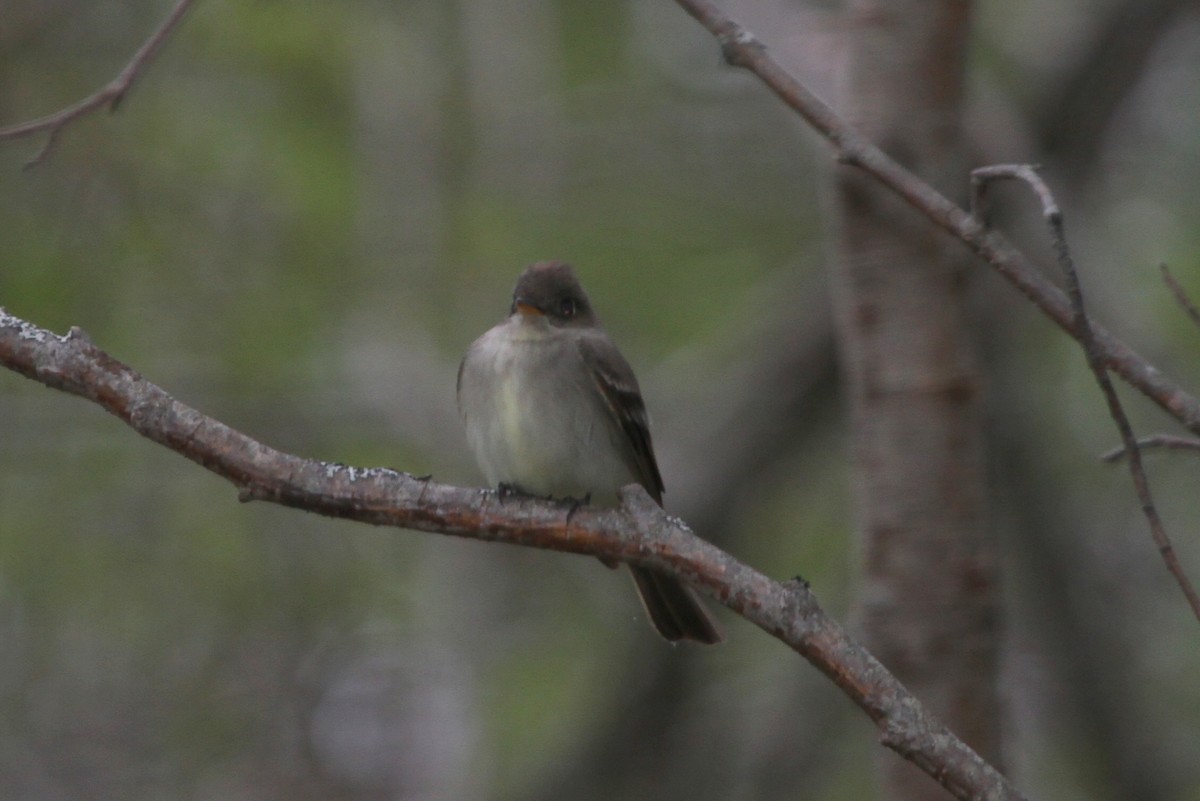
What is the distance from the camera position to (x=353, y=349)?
7.05m

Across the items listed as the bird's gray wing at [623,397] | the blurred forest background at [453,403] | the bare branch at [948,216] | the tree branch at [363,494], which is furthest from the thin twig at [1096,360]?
the blurred forest background at [453,403]

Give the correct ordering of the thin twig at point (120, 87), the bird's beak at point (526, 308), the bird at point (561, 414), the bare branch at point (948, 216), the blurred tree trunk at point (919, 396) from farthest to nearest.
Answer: the bird's beak at point (526, 308) → the bird at point (561, 414) → the blurred tree trunk at point (919, 396) → the thin twig at point (120, 87) → the bare branch at point (948, 216)

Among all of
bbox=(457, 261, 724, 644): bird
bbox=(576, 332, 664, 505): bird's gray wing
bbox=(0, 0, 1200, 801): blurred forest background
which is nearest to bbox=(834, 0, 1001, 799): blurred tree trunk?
bbox=(457, 261, 724, 644): bird

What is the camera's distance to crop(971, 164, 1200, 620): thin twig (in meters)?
2.38

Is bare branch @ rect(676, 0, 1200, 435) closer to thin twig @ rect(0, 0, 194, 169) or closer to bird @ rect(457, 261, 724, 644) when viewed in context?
thin twig @ rect(0, 0, 194, 169)

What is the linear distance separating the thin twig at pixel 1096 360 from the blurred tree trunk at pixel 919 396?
115 cm

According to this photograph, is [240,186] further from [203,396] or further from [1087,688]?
[1087,688]

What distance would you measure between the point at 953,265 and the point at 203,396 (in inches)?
148

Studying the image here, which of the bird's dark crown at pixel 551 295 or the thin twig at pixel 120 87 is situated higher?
the thin twig at pixel 120 87

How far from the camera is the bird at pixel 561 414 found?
13.2 ft

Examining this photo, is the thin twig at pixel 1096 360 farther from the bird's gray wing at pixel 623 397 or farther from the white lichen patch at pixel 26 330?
the bird's gray wing at pixel 623 397

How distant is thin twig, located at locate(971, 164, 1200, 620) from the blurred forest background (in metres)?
2.40

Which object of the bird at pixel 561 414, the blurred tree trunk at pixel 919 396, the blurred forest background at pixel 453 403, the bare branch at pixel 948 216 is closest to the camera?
the bare branch at pixel 948 216

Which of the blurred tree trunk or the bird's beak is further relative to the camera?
the bird's beak
